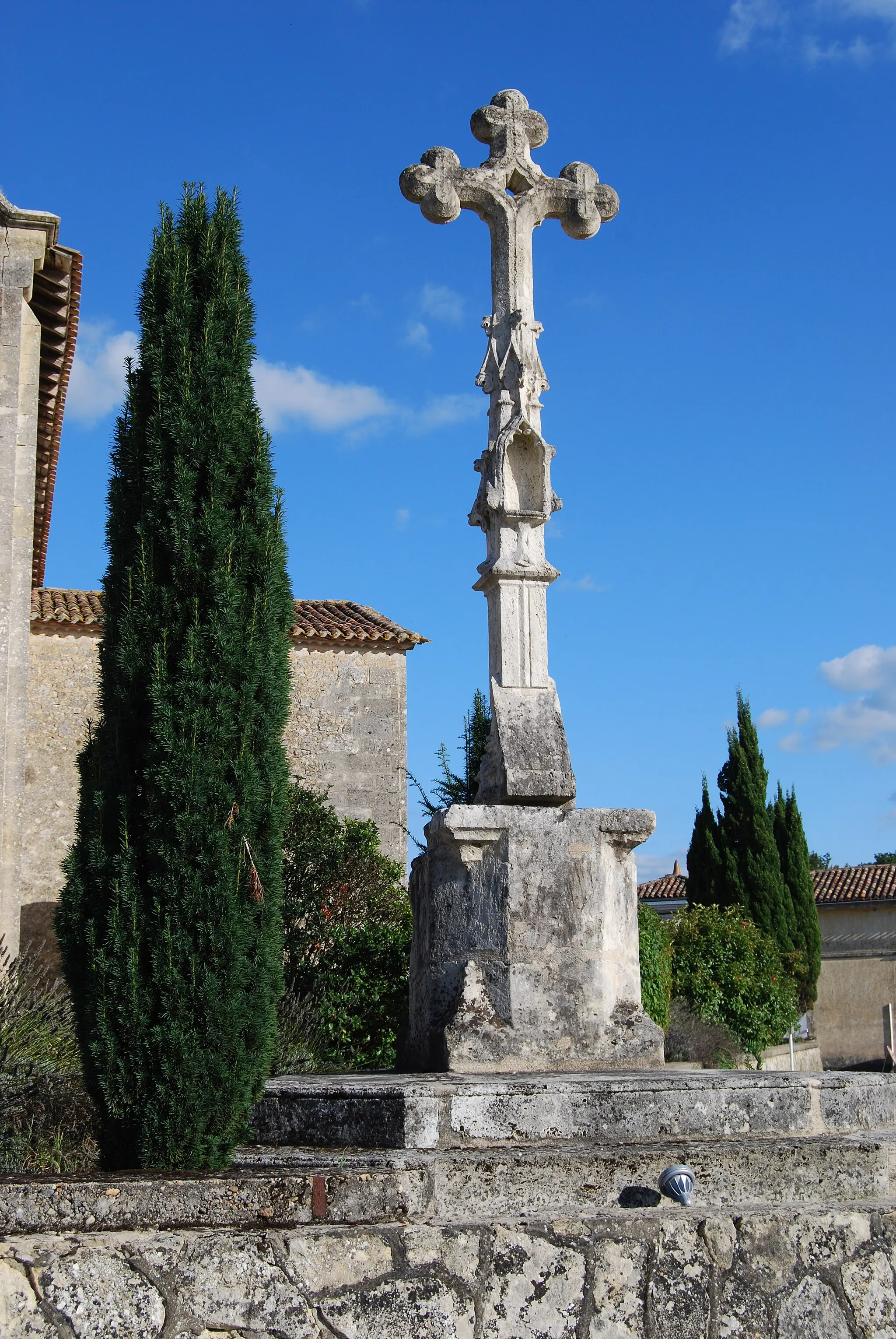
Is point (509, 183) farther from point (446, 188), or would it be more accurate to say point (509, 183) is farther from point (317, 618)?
point (317, 618)

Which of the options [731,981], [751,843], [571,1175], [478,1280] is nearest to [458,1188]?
[478,1280]

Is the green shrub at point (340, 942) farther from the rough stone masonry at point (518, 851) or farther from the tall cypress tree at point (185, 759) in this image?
the tall cypress tree at point (185, 759)

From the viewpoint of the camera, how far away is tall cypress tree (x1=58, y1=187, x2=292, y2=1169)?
399 cm

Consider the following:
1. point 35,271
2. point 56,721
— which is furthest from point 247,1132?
point 56,721

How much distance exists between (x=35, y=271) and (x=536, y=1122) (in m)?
7.92

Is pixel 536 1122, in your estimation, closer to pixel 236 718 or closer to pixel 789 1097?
pixel 789 1097

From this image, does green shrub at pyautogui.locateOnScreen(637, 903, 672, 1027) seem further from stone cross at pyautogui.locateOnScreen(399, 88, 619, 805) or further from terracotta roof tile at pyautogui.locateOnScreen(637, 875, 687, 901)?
terracotta roof tile at pyautogui.locateOnScreen(637, 875, 687, 901)

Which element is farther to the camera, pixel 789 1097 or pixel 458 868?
pixel 458 868

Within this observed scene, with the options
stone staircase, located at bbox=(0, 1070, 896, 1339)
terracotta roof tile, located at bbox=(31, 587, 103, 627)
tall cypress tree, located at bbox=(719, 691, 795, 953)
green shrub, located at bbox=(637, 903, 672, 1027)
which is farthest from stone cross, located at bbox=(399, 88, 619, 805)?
tall cypress tree, located at bbox=(719, 691, 795, 953)

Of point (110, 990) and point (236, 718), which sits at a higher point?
point (236, 718)

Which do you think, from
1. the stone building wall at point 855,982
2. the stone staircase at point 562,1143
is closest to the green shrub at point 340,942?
the stone staircase at point 562,1143

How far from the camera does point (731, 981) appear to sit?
1560cm

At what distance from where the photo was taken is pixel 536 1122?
3.97 metres

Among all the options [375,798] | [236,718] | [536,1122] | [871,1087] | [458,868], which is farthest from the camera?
[375,798]
